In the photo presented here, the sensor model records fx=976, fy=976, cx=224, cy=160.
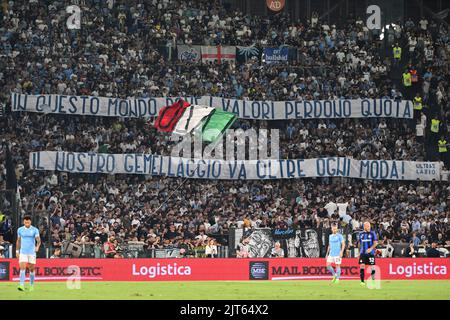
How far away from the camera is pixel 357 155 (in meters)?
47.5

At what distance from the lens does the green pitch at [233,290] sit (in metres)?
25.9

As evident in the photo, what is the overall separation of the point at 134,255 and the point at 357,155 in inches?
581

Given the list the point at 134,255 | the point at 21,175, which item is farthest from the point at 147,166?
the point at 134,255

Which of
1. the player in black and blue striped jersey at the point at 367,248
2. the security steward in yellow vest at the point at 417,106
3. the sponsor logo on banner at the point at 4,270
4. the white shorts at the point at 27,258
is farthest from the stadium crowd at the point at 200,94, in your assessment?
the white shorts at the point at 27,258

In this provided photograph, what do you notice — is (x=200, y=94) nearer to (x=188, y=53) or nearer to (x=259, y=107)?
(x=259, y=107)

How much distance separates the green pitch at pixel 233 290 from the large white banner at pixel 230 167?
1266cm

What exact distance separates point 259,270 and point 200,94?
15.2 meters

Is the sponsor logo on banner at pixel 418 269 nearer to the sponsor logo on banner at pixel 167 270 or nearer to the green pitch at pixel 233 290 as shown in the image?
the green pitch at pixel 233 290

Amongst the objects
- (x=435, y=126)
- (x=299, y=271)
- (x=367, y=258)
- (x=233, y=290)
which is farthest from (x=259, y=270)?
(x=435, y=126)

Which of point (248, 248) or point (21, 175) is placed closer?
point (248, 248)

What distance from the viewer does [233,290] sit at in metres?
28.8

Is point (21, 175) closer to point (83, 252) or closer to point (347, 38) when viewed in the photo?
point (83, 252)

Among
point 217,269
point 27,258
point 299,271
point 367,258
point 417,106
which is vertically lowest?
point 299,271

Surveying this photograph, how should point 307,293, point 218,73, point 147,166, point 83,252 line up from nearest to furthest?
1. point 307,293
2. point 83,252
3. point 147,166
4. point 218,73
